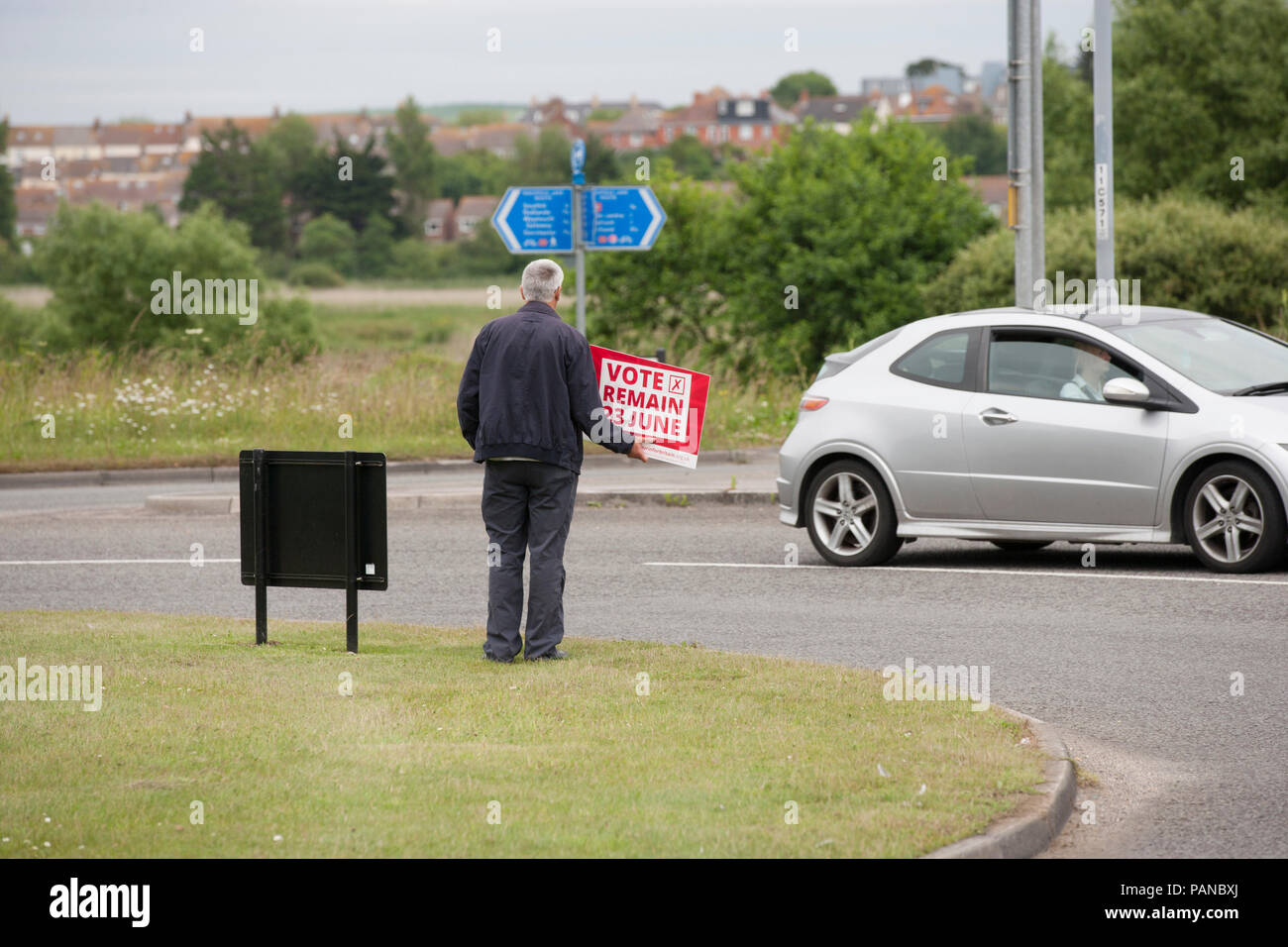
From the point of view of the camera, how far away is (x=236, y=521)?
15375mm

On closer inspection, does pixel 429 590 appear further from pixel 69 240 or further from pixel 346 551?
pixel 69 240

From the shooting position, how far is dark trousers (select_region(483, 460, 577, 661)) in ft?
26.0

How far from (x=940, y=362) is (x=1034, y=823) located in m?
6.58

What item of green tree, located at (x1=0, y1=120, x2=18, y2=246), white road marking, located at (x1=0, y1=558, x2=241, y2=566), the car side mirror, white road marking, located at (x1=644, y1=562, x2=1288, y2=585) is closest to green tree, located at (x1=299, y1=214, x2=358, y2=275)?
green tree, located at (x1=0, y1=120, x2=18, y2=246)

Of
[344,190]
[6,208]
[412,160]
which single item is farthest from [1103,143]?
[412,160]

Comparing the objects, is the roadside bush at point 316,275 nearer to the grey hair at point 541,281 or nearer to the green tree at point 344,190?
the green tree at point 344,190

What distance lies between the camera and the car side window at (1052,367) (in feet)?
35.8

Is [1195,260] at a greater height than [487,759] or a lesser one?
greater

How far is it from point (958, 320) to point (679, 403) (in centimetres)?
378

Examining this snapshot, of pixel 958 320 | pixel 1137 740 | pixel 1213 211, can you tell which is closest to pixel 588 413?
pixel 1137 740

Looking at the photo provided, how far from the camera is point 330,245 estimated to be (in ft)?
348

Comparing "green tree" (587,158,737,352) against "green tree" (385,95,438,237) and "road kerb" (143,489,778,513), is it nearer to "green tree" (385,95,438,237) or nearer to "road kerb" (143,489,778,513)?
"road kerb" (143,489,778,513)

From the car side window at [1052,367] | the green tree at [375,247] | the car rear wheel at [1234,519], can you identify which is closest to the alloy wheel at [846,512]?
the car side window at [1052,367]

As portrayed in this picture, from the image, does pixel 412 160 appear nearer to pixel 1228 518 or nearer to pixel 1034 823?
pixel 1228 518
